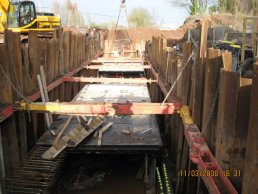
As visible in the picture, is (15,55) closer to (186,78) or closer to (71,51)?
(186,78)

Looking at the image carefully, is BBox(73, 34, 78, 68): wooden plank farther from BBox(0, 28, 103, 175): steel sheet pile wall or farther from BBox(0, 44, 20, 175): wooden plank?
BBox(0, 44, 20, 175): wooden plank

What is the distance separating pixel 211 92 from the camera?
4277 mm

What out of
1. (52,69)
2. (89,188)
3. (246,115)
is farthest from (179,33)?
(246,115)

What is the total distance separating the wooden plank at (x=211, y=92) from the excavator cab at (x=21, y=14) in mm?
15708

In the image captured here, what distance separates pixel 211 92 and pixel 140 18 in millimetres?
66192

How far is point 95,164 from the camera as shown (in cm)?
746

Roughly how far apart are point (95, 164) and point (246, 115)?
4739 mm

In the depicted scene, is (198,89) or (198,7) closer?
(198,89)

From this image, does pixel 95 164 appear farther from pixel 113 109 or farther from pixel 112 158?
pixel 113 109

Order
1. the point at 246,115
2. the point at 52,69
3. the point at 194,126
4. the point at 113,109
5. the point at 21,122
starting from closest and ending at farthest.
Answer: the point at 246,115 < the point at 194,126 < the point at 113,109 < the point at 21,122 < the point at 52,69

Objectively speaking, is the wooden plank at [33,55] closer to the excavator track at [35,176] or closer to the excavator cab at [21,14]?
the excavator track at [35,176]

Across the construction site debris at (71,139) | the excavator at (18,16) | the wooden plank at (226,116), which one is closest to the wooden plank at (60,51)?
the construction site debris at (71,139)

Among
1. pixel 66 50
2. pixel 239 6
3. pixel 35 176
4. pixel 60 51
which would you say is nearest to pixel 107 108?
pixel 35 176

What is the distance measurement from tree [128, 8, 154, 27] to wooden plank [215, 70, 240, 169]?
64.1 m
